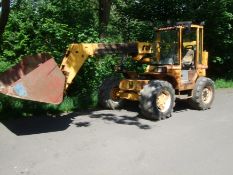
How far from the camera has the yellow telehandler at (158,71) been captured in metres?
10.5

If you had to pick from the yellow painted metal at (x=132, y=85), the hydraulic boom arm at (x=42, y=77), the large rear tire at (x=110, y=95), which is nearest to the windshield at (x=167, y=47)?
the yellow painted metal at (x=132, y=85)

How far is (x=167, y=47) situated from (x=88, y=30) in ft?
9.40

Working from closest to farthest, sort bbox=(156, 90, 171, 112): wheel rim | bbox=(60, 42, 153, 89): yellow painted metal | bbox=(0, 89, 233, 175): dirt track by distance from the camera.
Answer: bbox=(0, 89, 233, 175): dirt track
bbox=(60, 42, 153, 89): yellow painted metal
bbox=(156, 90, 171, 112): wheel rim

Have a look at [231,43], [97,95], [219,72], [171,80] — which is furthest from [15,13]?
[219,72]

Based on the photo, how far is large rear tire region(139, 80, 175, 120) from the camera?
10586 millimetres

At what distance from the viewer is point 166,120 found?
10797 millimetres

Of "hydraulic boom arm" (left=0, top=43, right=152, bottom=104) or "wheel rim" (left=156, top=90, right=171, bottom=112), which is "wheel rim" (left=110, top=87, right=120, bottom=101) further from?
"hydraulic boom arm" (left=0, top=43, right=152, bottom=104)

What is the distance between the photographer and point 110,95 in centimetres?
1211

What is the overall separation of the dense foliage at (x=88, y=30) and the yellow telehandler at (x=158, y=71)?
52.8 inches

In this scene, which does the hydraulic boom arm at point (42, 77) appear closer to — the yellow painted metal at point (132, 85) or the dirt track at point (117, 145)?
the dirt track at point (117, 145)

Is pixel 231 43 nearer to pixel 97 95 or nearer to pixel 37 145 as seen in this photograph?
pixel 97 95

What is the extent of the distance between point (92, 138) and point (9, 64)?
5173 mm

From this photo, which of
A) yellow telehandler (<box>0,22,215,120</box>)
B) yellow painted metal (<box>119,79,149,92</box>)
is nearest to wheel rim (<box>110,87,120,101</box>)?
yellow telehandler (<box>0,22,215,120</box>)

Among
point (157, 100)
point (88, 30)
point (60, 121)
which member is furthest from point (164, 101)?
point (88, 30)
